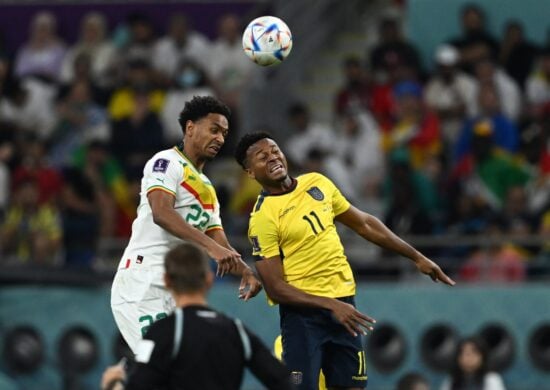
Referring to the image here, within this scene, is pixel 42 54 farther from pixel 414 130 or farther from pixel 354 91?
pixel 414 130

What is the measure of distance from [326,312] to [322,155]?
7.55 meters

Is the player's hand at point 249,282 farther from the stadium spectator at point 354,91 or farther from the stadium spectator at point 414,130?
the stadium spectator at point 354,91

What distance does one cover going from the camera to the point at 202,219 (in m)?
10.7

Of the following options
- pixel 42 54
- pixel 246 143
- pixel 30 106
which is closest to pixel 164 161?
pixel 246 143

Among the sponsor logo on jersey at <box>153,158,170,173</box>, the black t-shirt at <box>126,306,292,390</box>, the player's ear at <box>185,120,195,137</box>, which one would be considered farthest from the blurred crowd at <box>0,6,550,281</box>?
the black t-shirt at <box>126,306,292,390</box>

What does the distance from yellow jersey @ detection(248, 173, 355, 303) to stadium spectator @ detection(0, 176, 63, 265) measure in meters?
8.02

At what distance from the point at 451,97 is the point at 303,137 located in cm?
Result: 194

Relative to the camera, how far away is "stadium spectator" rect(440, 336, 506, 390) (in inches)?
580

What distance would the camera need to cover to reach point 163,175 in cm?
1033

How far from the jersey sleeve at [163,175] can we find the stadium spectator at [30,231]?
844 cm

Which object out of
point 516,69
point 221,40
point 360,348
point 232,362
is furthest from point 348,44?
point 232,362

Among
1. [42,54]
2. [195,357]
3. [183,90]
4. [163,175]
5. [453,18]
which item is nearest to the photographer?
[195,357]

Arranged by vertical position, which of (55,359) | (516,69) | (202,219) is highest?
(516,69)

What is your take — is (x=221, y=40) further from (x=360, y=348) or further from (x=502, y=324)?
(x=360, y=348)
